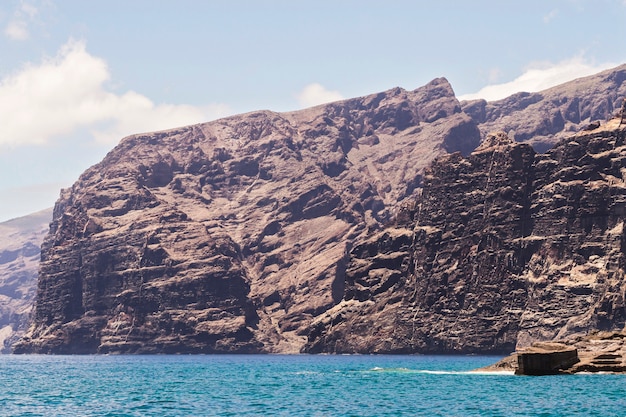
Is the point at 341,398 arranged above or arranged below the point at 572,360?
below

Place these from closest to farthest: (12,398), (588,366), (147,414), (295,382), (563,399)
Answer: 1. (147,414)
2. (563,399)
3. (12,398)
4. (588,366)
5. (295,382)

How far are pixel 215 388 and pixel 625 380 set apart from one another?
2082 inches

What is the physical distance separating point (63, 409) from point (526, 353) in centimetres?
6308

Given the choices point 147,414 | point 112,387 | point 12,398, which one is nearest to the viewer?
point 147,414

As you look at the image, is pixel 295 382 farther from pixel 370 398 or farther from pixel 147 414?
pixel 147 414

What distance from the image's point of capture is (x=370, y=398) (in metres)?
112

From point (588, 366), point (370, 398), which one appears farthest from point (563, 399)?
point (588, 366)

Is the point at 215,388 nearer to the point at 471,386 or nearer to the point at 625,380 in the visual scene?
the point at 471,386

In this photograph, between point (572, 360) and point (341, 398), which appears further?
point (572, 360)

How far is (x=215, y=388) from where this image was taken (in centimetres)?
13625

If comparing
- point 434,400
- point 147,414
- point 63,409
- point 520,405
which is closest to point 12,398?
point 63,409

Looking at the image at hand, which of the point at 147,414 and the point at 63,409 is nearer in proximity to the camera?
the point at 147,414

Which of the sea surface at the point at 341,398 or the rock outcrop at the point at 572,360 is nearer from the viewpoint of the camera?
the sea surface at the point at 341,398

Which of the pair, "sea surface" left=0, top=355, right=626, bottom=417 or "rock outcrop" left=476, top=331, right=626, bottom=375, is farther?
"rock outcrop" left=476, top=331, right=626, bottom=375
